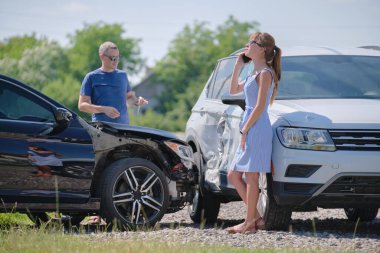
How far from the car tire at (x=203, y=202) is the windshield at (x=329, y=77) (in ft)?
5.20

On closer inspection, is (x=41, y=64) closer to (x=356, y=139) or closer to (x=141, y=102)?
(x=141, y=102)

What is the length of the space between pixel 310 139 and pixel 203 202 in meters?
2.40

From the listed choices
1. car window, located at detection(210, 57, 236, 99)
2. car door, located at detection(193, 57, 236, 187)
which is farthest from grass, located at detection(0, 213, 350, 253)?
car window, located at detection(210, 57, 236, 99)

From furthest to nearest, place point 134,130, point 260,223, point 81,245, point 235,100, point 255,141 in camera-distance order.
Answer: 1. point 134,130
2. point 235,100
3. point 260,223
4. point 255,141
5. point 81,245

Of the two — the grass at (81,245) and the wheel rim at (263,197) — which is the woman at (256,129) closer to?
the wheel rim at (263,197)

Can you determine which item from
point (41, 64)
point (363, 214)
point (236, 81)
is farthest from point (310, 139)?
point (41, 64)

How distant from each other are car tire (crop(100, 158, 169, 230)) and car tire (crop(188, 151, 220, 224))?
91cm

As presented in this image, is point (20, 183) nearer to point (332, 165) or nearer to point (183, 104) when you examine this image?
point (332, 165)

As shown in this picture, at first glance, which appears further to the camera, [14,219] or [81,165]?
[14,219]

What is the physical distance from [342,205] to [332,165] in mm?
493

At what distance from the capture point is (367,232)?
31.4 ft

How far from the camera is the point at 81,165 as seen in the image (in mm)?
9047

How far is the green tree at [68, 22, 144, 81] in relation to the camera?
113 metres

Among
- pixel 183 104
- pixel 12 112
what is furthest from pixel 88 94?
pixel 183 104
